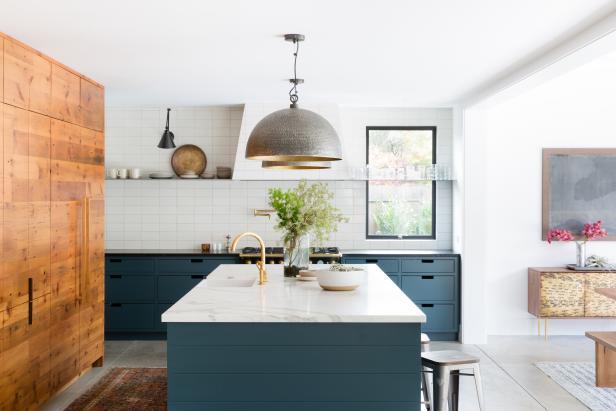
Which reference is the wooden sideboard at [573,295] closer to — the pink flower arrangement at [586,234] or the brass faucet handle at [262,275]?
the pink flower arrangement at [586,234]

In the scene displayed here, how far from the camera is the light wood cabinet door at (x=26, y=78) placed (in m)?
3.92

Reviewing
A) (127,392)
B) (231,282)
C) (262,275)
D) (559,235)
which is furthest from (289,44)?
(559,235)

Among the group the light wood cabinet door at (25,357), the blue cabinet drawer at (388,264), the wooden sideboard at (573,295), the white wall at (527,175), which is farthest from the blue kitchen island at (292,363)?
the white wall at (527,175)

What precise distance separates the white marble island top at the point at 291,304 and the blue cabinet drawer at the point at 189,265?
7.21 feet

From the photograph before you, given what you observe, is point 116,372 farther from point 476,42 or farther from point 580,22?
point 580,22

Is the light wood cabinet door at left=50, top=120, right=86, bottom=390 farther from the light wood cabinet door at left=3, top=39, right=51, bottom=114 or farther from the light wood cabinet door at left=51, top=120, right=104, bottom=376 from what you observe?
the light wood cabinet door at left=3, top=39, right=51, bottom=114

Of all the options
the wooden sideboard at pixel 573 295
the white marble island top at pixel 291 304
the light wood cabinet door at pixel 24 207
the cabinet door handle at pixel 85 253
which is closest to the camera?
the white marble island top at pixel 291 304

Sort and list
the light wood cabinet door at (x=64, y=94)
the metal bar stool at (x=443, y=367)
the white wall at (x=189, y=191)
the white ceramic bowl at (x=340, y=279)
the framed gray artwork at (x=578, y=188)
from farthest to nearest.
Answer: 1. the white wall at (x=189, y=191)
2. the framed gray artwork at (x=578, y=188)
3. the light wood cabinet door at (x=64, y=94)
4. the white ceramic bowl at (x=340, y=279)
5. the metal bar stool at (x=443, y=367)

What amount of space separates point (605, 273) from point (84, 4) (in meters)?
5.45

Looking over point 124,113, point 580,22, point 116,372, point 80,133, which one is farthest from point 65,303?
point 580,22

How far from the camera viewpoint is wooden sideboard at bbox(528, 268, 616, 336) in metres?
6.32

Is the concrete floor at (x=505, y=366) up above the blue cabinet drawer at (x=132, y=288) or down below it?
below

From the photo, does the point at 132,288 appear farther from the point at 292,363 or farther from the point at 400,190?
the point at 292,363

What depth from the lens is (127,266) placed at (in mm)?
6527
